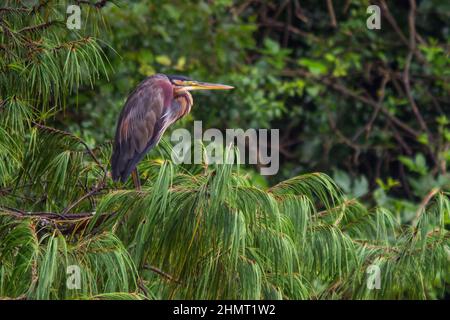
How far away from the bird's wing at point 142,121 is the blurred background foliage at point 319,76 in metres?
1.26

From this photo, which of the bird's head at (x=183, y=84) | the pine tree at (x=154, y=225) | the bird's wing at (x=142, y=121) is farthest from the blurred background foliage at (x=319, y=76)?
the pine tree at (x=154, y=225)

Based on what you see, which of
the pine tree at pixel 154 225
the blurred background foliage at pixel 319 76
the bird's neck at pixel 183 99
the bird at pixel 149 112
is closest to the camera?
the pine tree at pixel 154 225

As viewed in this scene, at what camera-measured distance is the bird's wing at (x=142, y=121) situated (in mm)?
3447

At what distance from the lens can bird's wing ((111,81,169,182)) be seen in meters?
3.45

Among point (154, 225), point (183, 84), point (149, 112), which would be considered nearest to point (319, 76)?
point (183, 84)

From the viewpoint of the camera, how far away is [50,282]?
228 centimetres

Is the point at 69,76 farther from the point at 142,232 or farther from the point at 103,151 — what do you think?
the point at 142,232

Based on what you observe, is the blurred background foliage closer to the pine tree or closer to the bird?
the bird

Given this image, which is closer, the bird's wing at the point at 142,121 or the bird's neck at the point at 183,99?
the bird's wing at the point at 142,121

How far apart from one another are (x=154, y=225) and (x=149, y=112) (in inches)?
46.9

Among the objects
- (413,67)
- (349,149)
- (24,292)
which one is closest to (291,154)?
(349,149)

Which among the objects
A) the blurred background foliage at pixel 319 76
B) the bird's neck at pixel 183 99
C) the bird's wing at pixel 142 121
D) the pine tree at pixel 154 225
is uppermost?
the blurred background foliage at pixel 319 76

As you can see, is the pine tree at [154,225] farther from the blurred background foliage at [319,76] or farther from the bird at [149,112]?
the blurred background foliage at [319,76]
